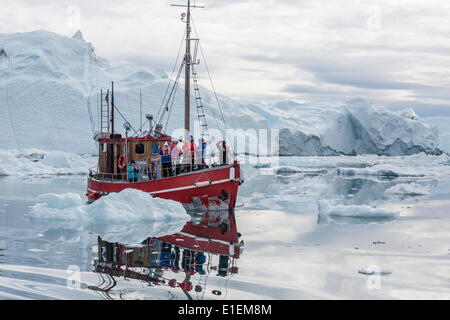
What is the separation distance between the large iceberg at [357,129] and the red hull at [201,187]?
4393 centimetres

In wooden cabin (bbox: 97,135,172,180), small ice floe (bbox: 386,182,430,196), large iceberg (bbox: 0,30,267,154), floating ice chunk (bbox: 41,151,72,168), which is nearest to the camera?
wooden cabin (bbox: 97,135,172,180)

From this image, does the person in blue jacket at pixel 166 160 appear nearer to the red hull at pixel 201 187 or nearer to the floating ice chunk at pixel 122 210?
the red hull at pixel 201 187

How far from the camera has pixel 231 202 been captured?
1445cm

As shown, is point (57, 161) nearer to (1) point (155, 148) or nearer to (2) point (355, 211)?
(1) point (155, 148)

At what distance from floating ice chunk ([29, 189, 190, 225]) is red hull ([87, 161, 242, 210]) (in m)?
1.47

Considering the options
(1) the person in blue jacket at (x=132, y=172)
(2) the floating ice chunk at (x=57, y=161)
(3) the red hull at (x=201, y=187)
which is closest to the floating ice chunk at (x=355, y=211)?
(3) the red hull at (x=201, y=187)

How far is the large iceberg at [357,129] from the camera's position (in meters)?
59.6

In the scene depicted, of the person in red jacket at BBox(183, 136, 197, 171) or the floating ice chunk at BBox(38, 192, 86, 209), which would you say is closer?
the floating ice chunk at BBox(38, 192, 86, 209)

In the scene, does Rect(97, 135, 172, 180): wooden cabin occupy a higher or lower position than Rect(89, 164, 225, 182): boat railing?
higher

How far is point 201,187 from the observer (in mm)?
14062

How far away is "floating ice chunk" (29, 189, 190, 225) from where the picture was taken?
461 inches

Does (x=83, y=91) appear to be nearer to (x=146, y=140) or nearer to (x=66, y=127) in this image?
(x=66, y=127)

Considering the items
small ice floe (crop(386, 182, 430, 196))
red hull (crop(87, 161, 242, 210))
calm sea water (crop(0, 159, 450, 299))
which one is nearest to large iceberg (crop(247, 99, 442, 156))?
small ice floe (crop(386, 182, 430, 196))

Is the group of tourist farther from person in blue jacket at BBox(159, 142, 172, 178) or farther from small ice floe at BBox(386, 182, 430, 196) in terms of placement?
small ice floe at BBox(386, 182, 430, 196)
